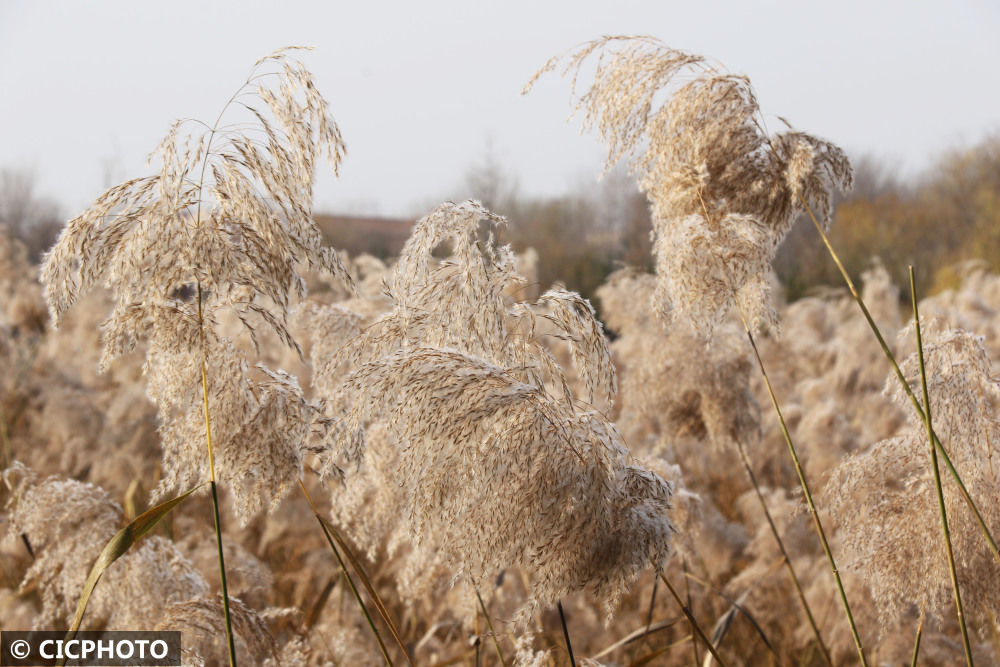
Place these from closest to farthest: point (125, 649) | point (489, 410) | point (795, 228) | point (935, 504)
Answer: point (489, 410) < point (935, 504) < point (125, 649) < point (795, 228)

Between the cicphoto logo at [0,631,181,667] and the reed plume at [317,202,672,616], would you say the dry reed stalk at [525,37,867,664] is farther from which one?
the cicphoto logo at [0,631,181,667]

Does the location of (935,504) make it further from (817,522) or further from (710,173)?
(710,173)

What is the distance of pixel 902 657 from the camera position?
10.3 feet

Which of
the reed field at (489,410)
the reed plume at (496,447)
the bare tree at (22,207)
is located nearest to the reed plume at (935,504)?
the reed field at (489,410)

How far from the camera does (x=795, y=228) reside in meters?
27.2

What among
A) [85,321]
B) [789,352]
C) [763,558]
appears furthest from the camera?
[789,352]

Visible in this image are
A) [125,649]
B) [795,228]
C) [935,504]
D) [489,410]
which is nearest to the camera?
[489,410]

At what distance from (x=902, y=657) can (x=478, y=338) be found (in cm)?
245

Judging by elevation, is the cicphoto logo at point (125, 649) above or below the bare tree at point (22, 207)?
below

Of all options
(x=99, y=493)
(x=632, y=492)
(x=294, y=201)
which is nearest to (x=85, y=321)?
(x=99, y=493)

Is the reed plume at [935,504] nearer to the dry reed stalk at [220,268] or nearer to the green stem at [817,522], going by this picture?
the green stem at [817,522]

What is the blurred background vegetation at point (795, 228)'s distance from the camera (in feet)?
74.8

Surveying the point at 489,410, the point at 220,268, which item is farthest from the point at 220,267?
the point at 489,410

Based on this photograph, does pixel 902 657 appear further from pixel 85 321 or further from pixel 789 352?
pixel 85 321
